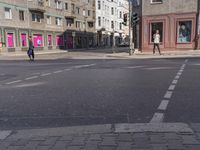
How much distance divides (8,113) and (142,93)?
11.1 ft

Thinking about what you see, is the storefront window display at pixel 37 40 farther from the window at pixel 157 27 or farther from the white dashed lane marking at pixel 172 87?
the white dashed lane marking at pixel 172 87

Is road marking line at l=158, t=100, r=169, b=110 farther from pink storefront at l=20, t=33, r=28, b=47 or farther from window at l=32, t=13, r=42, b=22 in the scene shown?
window at l=32, t=13, r=42, b=22

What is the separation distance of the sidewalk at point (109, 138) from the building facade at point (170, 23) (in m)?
23.2

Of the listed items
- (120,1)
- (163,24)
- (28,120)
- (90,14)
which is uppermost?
(120,1)

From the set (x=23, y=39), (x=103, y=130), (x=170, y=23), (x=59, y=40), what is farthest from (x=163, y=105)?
(x=59, y=40)

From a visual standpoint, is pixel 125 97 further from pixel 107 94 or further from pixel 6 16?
pixel 6 16

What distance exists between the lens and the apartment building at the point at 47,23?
40375 mm

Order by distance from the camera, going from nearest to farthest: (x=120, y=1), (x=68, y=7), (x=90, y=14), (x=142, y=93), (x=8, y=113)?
(x=8, y=113) → (x=142, y=93) → (x=68, y=7) → (x=90, y=14) → (x=120, y=1)

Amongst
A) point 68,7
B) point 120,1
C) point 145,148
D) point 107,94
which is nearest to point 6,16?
point 68,7

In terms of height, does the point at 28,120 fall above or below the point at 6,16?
below

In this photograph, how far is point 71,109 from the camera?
626 centimetres

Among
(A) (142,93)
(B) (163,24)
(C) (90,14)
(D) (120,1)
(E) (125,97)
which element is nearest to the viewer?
(E) (125,97)

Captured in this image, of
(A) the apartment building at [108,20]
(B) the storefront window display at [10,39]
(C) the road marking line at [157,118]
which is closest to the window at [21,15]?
(B) the storefront window display at [10,39]

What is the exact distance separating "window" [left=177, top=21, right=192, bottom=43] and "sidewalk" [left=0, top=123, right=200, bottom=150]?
23.3 meters
